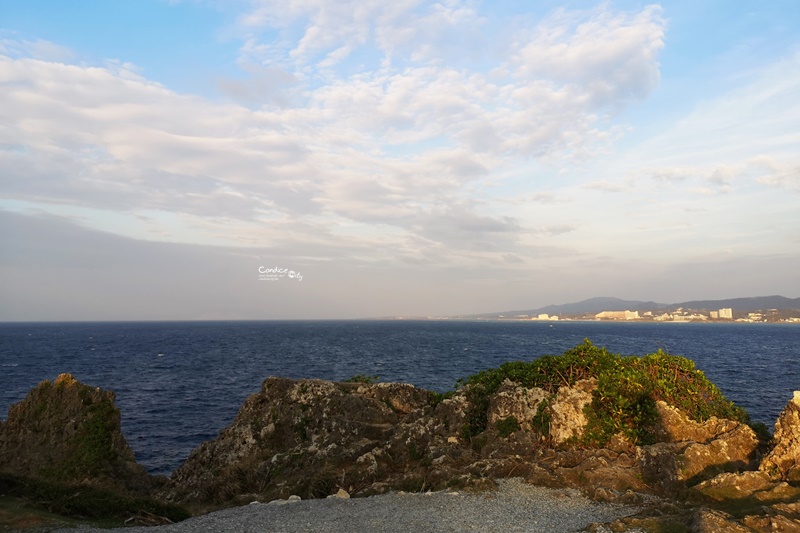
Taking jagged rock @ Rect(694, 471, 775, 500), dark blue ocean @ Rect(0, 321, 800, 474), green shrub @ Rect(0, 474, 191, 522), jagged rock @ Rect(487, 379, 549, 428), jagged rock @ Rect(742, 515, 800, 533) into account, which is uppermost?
jagged rock @ Rect(487, 379, 549, 428)

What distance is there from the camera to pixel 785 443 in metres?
13.5

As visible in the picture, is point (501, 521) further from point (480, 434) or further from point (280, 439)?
point (280, 439)

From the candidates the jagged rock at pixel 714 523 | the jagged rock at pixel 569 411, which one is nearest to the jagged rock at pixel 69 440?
the jagged rock at pixel 569 411

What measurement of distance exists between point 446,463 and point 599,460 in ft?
16.4

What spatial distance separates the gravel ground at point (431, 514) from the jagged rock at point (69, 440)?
9.59m

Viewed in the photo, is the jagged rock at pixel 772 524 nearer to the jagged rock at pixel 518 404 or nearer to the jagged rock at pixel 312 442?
the jagged rock at pixel 518 404

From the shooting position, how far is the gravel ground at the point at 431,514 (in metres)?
12.0

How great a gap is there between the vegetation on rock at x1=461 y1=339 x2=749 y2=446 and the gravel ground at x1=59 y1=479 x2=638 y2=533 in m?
4.92

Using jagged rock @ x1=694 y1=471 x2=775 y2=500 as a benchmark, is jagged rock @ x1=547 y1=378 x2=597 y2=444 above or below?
above

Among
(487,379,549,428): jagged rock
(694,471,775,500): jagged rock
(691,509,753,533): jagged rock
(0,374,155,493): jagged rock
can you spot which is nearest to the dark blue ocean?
(0,374,155,493): jagged rock

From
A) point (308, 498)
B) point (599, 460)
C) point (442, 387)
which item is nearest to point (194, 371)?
point (442, 387)

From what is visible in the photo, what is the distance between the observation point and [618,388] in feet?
61.9

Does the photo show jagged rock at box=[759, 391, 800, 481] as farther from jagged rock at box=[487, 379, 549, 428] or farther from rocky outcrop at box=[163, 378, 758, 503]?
jagged rock at box=[487, 379, 549, 428]

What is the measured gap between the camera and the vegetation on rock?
1794 centimetres
